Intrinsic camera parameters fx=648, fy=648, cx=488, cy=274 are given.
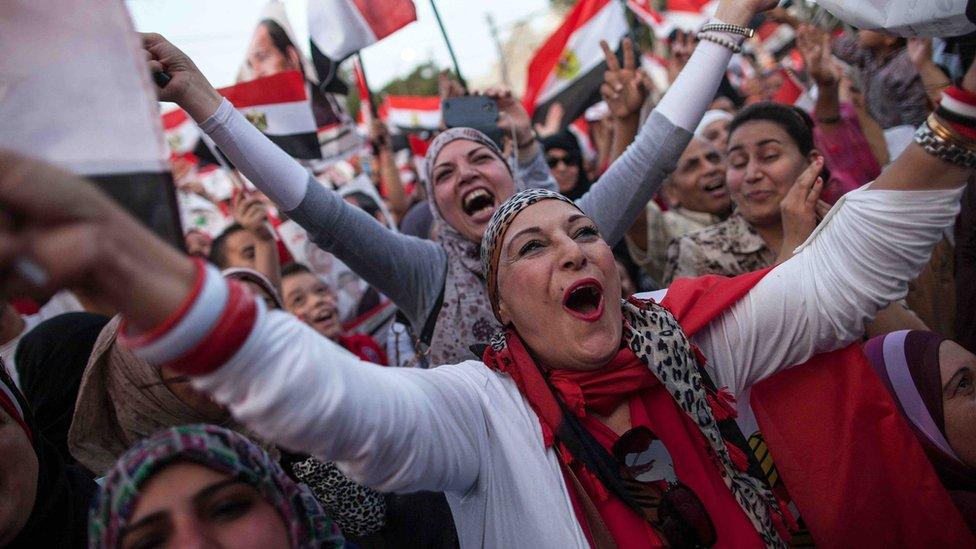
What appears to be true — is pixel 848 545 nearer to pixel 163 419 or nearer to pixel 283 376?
pixel 283 376

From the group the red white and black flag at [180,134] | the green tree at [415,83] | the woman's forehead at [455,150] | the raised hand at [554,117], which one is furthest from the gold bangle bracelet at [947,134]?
the green tree at [415,83]

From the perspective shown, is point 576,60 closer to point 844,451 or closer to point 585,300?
point 585,300

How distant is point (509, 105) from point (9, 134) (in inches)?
104

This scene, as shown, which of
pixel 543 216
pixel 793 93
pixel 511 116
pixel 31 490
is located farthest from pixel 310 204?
pixel 793 93

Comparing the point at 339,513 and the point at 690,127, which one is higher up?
the point at 690,127

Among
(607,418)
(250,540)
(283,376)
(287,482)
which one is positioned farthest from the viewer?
(607,418)

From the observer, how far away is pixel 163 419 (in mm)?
2107

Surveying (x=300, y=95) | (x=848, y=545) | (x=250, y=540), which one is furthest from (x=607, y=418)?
(x=300, y=95)

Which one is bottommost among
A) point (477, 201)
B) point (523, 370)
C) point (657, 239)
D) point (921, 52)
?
point (657, 239)

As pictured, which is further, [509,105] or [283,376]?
[509,105]

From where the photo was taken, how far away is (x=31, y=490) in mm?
1577

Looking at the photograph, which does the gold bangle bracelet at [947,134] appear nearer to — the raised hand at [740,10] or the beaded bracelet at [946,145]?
Answer: the beaded bracelet at [946,145]

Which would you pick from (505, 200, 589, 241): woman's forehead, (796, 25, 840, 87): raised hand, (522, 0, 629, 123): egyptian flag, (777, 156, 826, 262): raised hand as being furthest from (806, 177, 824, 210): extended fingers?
(522, 0, 629, 123): egyptian flag

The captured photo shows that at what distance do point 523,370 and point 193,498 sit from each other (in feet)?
2.63
